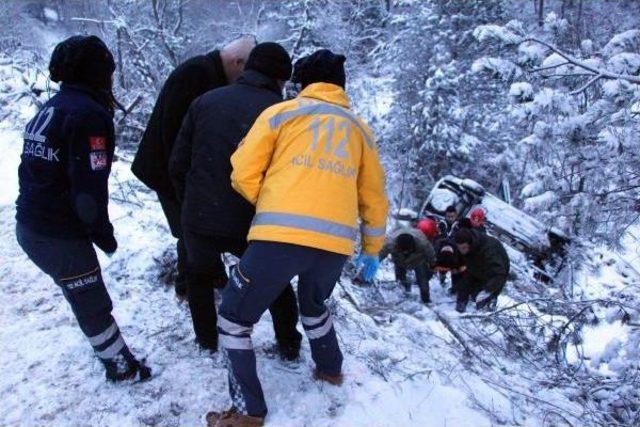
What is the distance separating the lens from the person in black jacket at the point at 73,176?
224 centimetres

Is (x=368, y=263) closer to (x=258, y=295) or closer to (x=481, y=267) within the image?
(x=258, y=295)

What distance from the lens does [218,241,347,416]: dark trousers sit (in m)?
2.17

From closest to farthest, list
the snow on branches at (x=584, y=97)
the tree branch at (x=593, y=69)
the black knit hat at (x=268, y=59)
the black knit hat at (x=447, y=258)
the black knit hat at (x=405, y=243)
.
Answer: the black knit hat at (x=268, y=59) < the tree branch at (x=593, y=69) < the snow on branches at (x=584, y=97) < the black knit hat at (x=405, y=243) < the black knit hat at (x=447, y=258)

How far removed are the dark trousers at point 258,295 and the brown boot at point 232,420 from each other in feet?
0.11

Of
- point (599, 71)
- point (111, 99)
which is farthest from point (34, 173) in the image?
point (599, 71)

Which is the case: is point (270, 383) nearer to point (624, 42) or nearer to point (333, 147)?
point (333, 147)

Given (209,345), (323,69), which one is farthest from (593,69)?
(209,345)

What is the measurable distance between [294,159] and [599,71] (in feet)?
8.83

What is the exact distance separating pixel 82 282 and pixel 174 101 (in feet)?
3.89

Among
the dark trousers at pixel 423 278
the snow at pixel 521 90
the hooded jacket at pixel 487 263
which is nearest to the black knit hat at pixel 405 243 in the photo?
the dark trousers at pixel 423 278

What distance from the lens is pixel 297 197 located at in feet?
6.98

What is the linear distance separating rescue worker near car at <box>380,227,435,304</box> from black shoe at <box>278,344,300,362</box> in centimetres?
378

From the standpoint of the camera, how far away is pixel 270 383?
2748 millimetres

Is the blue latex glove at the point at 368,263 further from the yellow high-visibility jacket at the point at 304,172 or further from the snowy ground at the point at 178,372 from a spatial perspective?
the snowy ground at the point at 178,372
